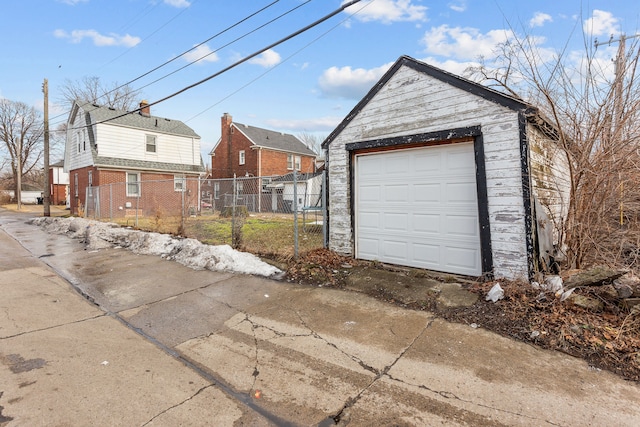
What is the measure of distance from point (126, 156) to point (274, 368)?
20.2 metres

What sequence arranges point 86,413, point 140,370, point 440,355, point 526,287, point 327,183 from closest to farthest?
point 86,413
point 140,370
point 440,355
point 526,287
point 327,183

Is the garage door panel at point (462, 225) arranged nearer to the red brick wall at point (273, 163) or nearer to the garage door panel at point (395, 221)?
the garage door panel at point (395, 221)

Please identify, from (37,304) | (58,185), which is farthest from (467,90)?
(58,185)

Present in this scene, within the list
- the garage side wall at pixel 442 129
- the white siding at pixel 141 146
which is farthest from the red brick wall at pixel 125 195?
the garage side wall at pixel 442 129

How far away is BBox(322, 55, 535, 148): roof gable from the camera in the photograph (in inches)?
192

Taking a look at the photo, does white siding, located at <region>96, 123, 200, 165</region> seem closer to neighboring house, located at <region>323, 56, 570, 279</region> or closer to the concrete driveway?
the concrete driveway

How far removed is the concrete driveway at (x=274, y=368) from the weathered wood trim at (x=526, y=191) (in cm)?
170

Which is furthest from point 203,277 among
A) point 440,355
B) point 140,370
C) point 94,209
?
point 94,209

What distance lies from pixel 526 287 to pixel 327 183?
423 cm

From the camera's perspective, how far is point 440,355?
3.29 m

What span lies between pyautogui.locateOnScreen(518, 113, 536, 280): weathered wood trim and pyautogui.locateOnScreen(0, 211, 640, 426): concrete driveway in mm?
1702

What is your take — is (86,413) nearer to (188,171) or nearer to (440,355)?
(440,355)

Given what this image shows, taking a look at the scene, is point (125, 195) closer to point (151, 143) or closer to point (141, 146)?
point (141, 146)

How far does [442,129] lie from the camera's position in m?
5.53
